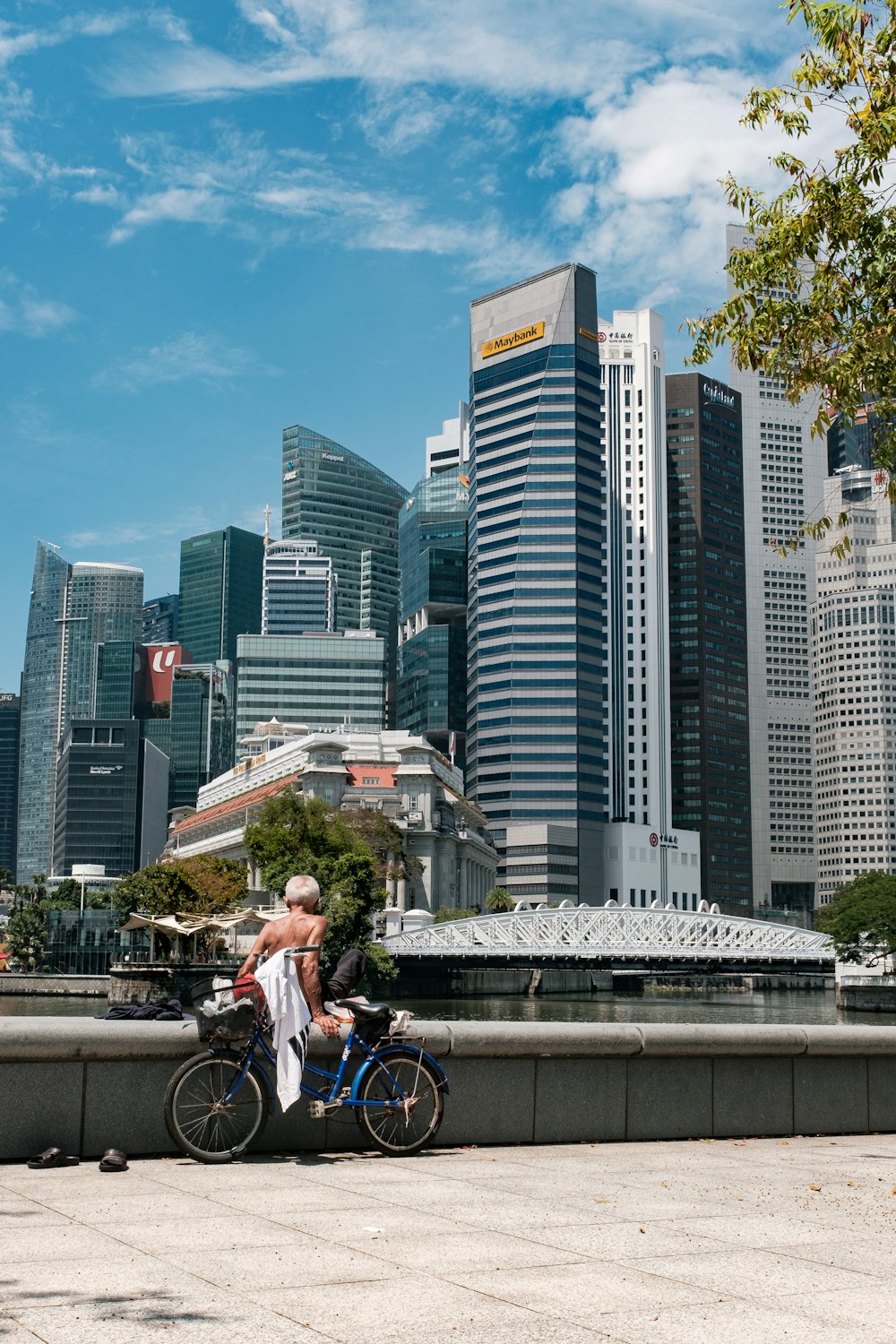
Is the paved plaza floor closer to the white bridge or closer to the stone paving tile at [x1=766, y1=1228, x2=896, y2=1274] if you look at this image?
the stone paving tile at [x1=766, y1=1228, x2=896, y2=1274]

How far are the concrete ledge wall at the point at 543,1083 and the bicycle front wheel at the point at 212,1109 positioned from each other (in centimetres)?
64

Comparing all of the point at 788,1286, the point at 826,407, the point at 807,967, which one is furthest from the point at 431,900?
the point at 788,1286

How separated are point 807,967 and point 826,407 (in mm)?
119411

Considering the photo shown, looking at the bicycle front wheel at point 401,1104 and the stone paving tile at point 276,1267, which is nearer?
the stone paving tile at point 276,1267

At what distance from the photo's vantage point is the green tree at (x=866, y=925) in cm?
12350

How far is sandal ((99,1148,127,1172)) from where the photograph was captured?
1151 cm

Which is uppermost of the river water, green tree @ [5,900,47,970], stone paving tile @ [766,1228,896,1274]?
stone paving tile @ [766,1228,896,1274]

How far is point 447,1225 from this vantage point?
31.1ft

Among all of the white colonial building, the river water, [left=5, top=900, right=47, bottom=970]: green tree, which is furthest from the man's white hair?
[left=5, top=900, right=47, bottom=970]: green tree

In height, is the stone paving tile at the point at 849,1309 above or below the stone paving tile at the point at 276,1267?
below

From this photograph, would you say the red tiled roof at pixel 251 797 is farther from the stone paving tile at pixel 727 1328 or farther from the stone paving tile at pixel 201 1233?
the stone paving tile at pixel 727 1328

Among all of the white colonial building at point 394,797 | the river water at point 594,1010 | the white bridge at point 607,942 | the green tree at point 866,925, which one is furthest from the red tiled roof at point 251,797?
the green tree at point 866,925

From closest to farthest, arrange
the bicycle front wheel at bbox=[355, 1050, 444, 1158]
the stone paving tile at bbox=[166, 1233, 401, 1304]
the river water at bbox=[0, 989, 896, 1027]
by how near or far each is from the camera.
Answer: the stone paving tile at bbox=[166, 1233, 401, 1304] → the bicycle front wheel at bbox=[355, 1050, 444, 1158] → the river water at bbox=[0, 989, 896, 1027]

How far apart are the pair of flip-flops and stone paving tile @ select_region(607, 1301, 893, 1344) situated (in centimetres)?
559
